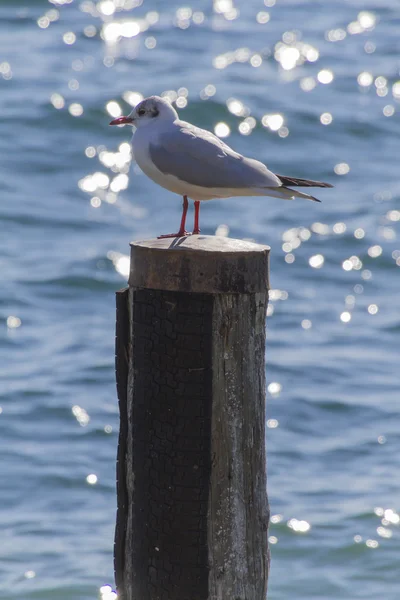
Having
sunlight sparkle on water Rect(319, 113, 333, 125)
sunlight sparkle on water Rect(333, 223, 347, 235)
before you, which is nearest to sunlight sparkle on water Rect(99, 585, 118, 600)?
sunlight sparkle on water Rect(333, 223, 347, 235)

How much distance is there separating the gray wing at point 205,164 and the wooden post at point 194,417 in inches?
21.8

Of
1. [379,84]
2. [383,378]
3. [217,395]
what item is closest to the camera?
[217,395]

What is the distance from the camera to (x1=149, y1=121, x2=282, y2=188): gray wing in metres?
3.75

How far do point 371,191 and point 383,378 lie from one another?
13.1 feet

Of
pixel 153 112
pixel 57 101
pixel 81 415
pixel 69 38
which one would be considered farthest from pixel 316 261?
pixel 153 112

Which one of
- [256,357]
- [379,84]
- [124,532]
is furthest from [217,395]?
[379,84]

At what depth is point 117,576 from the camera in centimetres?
339

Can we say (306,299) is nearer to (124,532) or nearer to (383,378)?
(383,378)

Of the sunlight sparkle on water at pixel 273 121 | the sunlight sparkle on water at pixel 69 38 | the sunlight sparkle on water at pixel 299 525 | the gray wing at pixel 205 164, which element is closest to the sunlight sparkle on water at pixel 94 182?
the sunlight sparkle on water at pixel 273 121

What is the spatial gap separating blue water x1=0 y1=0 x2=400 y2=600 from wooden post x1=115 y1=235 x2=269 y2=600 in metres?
2.38

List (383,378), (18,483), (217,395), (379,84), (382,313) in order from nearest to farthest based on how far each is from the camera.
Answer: (217,395) → (18,483) → (383,378) → (382,313) → (379,84)

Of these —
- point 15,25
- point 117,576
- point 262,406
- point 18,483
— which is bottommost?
point 117,576

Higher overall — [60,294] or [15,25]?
[15,25]

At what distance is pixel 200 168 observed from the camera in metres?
3.78
